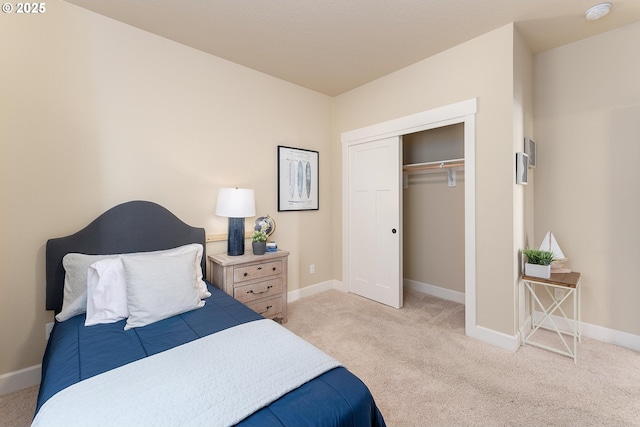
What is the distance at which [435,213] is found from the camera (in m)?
3.67

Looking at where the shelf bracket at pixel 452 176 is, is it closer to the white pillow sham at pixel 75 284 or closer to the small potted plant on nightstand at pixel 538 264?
the small potted plant on nightstand at pixel 538 264

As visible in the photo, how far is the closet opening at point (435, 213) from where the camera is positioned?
3426 mm

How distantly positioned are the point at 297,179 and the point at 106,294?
7.34ft

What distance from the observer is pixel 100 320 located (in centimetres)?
168

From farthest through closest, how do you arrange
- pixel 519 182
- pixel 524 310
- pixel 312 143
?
pixel 312 143
pixel 524 310
pixel 519 182

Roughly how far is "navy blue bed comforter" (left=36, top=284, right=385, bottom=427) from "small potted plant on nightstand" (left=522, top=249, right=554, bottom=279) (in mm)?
1964

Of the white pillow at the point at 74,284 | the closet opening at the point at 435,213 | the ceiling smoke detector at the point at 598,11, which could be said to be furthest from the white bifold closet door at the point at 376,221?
the white pillow at the point at 74,284

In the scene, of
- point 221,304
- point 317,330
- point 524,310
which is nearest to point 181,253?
point 221,304

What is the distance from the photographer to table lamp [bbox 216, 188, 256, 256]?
259 centimetres

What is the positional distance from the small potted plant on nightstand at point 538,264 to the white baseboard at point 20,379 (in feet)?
12.5

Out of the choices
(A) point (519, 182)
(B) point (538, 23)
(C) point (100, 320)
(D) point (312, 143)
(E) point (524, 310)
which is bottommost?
(E) point (524, 310)

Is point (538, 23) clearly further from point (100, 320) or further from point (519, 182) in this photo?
point (100, 320)

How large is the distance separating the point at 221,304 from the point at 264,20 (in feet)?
7.22

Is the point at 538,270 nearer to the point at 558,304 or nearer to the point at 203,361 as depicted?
the point at 558,304
